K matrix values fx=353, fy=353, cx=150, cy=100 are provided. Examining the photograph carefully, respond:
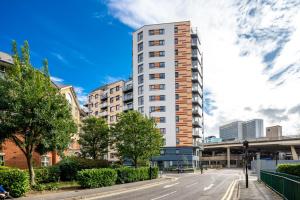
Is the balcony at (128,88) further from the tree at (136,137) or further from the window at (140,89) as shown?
the tree at (136,137)

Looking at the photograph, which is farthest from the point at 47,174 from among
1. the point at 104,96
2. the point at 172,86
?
the point at 104,96

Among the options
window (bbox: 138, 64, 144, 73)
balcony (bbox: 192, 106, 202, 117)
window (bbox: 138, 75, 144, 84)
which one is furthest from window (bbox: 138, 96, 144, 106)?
balcony (bbox: 192, 106, 202, 117)

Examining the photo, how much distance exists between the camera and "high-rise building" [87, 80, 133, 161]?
105 metres

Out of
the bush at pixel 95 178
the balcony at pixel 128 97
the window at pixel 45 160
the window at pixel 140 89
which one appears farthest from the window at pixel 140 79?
the bush at pixel 95 178

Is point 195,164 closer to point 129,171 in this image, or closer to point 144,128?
point 144,128

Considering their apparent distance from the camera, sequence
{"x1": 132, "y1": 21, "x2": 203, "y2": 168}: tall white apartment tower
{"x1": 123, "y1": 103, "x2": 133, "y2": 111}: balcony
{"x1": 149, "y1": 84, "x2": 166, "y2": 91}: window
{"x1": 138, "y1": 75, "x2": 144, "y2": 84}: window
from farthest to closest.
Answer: {"x1": 123, "y1": 103, "x2": 133, "y2": 111}: balcony, {"x1": 138, "y1": 75, "x2": 144, "y2": 84}: window, {"x1": 149, "y1": 84, "x2": 166, "y2": 91}: window, {"x1": 132, "y1": 21, "x2": 203, "y2": 168}: tall white apartment tower

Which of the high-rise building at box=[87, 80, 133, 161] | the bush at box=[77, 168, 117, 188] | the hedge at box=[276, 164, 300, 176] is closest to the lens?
the hedge at box=[276, 164, 300, 176]


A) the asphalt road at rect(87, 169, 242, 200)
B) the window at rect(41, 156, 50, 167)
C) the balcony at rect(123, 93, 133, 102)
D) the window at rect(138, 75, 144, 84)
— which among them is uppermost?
the window at rect(138, 75, 144, 84)

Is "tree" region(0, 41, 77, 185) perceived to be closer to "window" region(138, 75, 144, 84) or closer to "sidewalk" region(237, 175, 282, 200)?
"sidewalk" region(237, 175, 282, 200)

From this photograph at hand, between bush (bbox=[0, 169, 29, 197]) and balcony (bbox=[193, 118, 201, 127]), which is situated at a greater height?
balcony (bbox=[193, 118, 201, 127])

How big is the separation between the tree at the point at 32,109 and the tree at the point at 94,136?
25083mm

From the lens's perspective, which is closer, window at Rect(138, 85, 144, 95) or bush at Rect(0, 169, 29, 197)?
bush at Rect(0, 169, 29, 197)

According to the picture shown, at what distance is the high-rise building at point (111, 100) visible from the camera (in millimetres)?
105125

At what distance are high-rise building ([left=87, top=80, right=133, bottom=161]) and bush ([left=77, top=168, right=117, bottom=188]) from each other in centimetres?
6974
